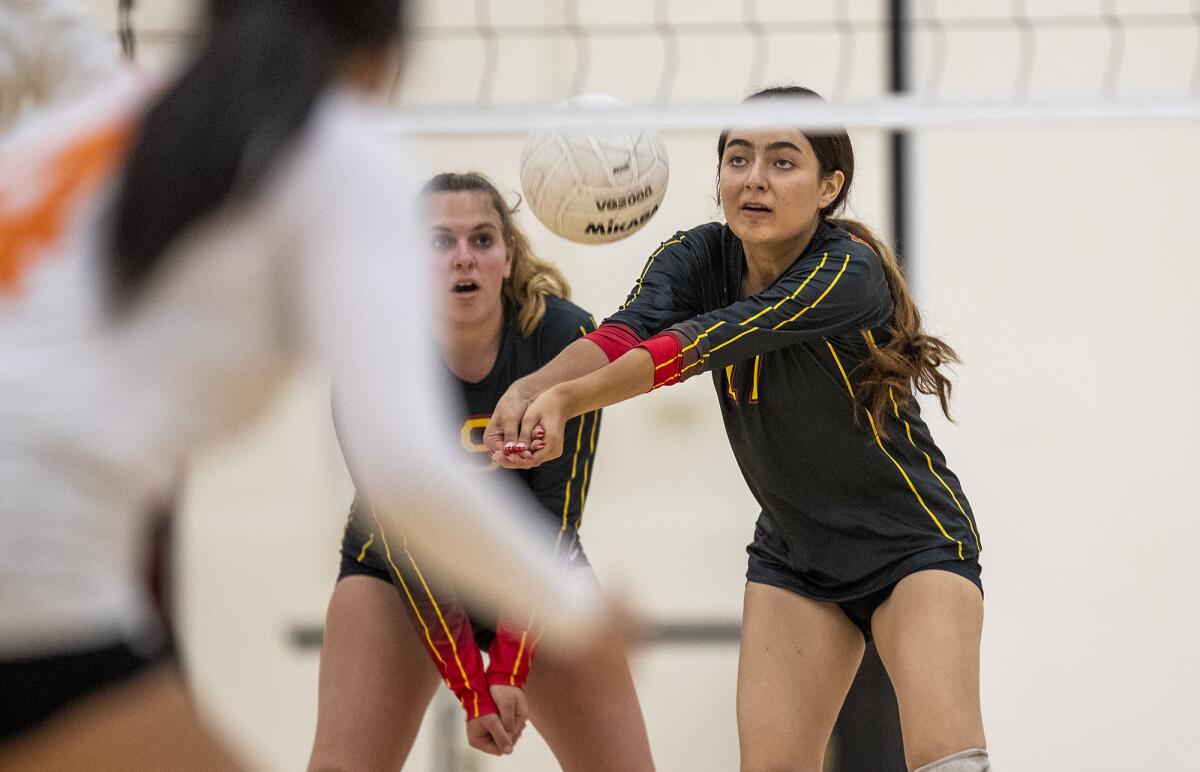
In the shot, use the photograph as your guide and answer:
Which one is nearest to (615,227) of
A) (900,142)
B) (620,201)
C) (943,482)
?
(620,201)

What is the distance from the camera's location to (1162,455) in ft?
15.7

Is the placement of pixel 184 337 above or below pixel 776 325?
above

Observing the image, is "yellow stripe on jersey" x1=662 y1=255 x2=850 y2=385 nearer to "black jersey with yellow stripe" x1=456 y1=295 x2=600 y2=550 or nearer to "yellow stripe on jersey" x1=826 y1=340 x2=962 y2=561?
"yellow stripe on jersey" x1=826 y1=340 x2=962 y2=561

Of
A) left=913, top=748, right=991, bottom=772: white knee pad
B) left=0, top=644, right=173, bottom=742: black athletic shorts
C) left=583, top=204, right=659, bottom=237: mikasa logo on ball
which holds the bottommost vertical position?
left=913, top=748, right=991, bottom=772: white knee pad

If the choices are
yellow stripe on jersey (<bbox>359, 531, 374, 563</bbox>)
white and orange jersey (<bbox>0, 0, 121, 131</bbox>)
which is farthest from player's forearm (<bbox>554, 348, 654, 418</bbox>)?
white and orange jersey (<bbox>0, 0, 121, 131</bbox>)

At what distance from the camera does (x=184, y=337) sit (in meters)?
1.17

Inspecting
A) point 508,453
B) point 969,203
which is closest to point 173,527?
point 508,453

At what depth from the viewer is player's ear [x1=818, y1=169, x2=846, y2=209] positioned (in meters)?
3.14

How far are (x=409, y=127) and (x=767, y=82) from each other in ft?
6.49

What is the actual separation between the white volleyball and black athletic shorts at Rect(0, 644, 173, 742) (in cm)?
203

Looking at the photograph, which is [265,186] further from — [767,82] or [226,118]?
[767,82]

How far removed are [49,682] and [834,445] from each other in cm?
205

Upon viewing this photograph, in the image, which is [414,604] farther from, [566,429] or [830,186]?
[830,186]

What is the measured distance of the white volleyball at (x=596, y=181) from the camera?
3.15 meters
